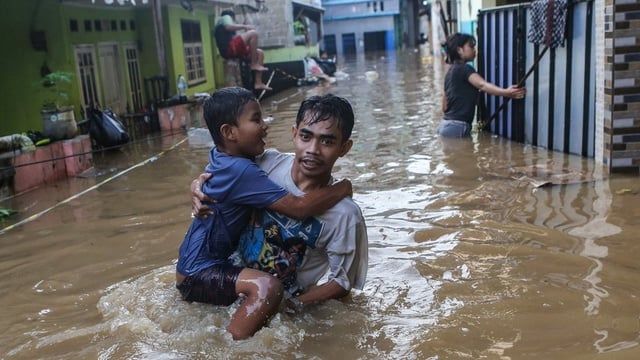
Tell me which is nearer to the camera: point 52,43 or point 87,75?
point 52,43

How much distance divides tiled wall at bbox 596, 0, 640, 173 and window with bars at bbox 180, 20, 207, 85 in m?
11.9

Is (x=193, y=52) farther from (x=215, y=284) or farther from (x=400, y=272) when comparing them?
(x=215, y=284)

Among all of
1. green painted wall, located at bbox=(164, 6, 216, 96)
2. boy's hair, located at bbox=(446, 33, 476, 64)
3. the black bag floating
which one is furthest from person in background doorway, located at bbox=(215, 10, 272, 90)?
boy's hair, located at bbox=(446, 33, 476, 64)

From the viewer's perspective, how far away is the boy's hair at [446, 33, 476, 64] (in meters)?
8.59

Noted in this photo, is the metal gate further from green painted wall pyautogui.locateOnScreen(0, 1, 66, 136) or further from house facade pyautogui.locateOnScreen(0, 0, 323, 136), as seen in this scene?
green painted wall pyautogui.locateOnScreen(0, 1, 66, 136)

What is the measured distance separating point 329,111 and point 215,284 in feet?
3.47

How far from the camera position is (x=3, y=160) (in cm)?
763

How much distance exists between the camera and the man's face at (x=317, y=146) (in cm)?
330

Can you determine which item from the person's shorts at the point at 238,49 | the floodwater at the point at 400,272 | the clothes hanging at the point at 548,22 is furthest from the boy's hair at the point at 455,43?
the person's shorts at the point at 238,49

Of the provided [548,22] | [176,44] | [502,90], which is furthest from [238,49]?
[548,22]

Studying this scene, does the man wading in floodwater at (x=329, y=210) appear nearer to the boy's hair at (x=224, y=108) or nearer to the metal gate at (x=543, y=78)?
the boy's hair at (x=224, y=108)

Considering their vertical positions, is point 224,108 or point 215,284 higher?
point 224,108

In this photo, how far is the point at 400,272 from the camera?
14.8ft

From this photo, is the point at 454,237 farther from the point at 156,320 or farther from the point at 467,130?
the point at 467,130
